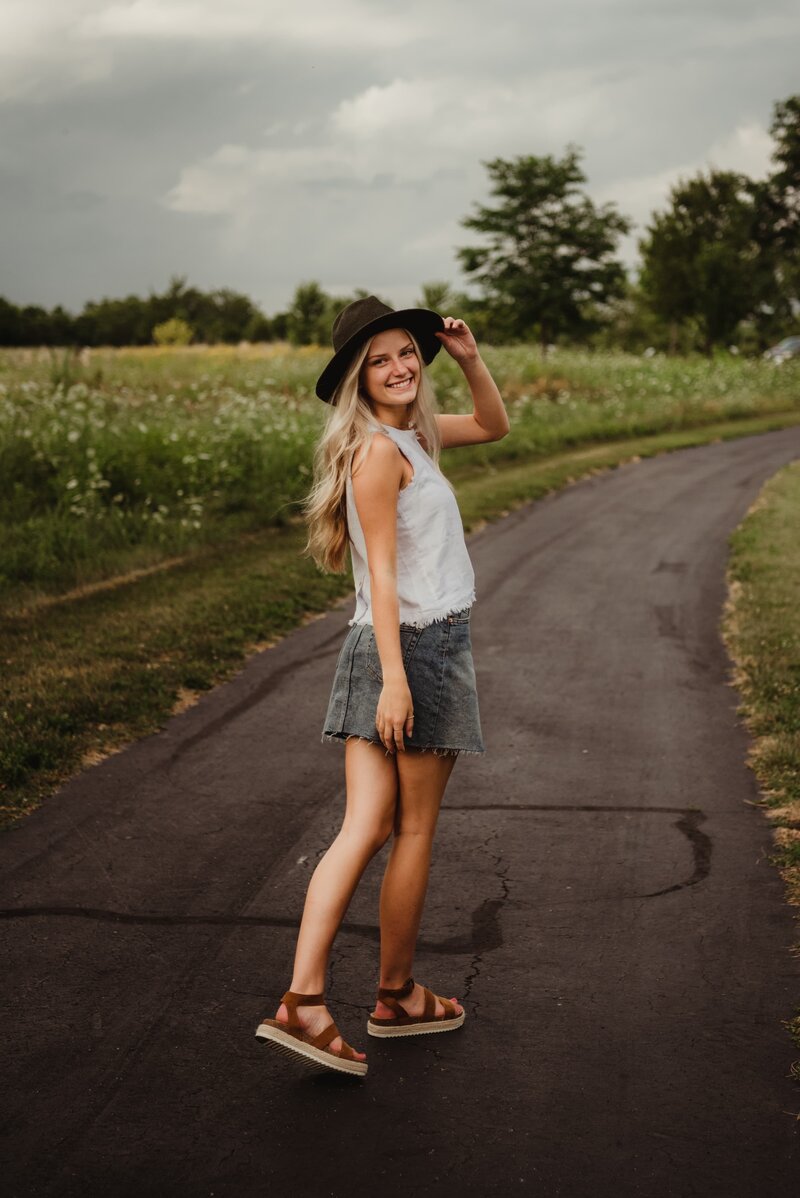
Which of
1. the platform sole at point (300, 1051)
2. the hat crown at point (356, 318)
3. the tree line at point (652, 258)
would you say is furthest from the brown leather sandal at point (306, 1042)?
the tree line at point (652, 258)

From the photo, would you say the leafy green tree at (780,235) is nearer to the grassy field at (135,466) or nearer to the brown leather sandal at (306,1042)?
the grassy field at (135,466)

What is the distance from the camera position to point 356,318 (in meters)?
3.08

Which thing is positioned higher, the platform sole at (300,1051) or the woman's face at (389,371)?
the woman's face at (389,371)

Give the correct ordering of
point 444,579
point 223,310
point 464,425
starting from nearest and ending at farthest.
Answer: point 444,579 → point 464,425 → point 223,310

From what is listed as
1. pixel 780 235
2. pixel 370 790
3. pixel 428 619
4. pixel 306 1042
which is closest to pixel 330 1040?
pixel 306 1042

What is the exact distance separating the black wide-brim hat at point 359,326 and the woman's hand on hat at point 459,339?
0.07 metres

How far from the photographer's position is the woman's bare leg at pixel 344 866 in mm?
2990

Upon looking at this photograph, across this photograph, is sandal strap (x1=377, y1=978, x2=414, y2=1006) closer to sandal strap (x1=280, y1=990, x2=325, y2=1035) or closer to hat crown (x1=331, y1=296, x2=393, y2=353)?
sandal strap (x1=280, y1=990, x2=325, y2=1035)

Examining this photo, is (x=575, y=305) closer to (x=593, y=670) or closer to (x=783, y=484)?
(x=783, y=484)

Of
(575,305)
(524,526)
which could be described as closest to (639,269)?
(575,305)

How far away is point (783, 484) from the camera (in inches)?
639

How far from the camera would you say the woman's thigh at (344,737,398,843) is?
304 cm

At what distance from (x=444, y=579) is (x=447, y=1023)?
1.29m

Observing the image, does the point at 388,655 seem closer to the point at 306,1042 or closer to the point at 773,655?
the point at 306,1042
